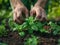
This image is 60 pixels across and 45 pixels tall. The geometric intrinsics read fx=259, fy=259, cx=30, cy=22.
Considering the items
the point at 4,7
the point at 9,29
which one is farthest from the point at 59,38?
the point at 4,7

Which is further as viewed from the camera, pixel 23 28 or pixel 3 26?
pixel 3 26

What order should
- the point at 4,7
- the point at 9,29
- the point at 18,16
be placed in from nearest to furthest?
the point at 18,16
the point at 9,29
the point at 4,7

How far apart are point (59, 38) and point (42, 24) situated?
15cm

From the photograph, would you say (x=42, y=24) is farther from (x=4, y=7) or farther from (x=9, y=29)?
(x=4, y=7)

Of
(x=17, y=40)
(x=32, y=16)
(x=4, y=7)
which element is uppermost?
(x=32, y=16)

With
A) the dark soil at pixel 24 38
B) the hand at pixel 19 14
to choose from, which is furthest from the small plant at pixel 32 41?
the hand at pixel 19 14

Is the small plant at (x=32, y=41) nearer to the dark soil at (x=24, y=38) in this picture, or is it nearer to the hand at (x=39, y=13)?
the dark soil at (x=24, y=38)

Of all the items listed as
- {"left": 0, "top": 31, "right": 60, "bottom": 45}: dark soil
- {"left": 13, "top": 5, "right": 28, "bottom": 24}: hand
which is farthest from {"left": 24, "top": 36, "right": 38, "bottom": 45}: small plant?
{"left": 13, "top": 5, "right": 28, "bottom": 24}: hand

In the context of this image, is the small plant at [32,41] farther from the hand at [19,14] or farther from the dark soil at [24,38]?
the hand at [19,14]

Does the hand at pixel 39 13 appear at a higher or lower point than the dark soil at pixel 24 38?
higher

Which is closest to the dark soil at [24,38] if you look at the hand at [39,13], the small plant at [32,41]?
the small plant at [32,41]

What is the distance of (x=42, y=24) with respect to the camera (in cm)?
170

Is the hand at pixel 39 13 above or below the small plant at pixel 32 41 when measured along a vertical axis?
above

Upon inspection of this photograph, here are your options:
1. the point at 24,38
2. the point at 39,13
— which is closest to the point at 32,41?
the point at 24,38
